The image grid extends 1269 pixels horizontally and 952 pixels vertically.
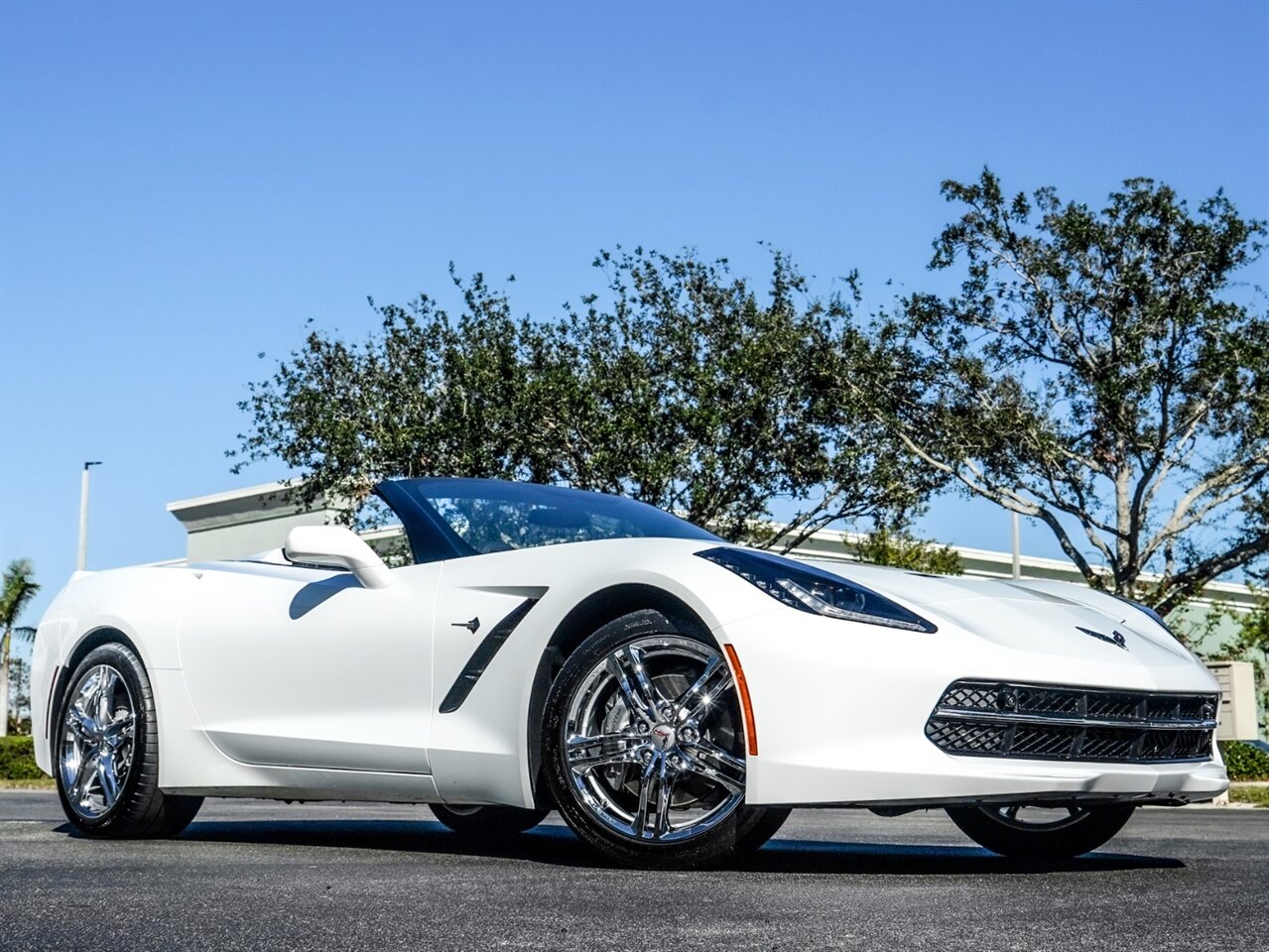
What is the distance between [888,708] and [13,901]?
2.30 meters

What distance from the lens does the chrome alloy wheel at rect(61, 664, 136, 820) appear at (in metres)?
6.43

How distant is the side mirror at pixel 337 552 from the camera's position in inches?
222

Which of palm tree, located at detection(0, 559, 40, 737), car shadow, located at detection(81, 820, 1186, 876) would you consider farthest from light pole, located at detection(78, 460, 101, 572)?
car shadow, located at detection(81, 820, 1186, 876)

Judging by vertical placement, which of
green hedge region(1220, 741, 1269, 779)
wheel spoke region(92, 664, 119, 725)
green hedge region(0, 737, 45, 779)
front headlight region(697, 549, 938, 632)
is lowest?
green hedge region(0, 737, 45, 779)

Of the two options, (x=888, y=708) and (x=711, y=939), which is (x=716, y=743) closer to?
(x=888, y=708)

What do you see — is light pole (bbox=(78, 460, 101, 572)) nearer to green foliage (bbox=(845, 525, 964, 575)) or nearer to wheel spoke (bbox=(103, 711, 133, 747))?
green foliage (bbox=(845, 525, 964, 575))

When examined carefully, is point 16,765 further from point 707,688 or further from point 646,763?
point 707,688

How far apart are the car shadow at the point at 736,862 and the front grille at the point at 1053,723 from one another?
0.47m

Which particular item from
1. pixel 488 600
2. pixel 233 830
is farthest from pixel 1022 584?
pixel 233 830

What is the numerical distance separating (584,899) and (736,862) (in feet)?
3.30

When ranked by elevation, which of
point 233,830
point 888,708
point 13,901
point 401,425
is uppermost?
point 401,425

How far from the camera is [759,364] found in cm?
2320

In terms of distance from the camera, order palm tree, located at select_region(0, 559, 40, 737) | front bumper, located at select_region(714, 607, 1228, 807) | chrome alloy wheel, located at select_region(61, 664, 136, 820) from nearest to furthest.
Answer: front bumper, located at select_region(714, 607, 1228, 807) < chrome alloy wheel, located at select_region(61, 664, 136, 820) < palm tree, located at select_region(0, 559, 40, 737)

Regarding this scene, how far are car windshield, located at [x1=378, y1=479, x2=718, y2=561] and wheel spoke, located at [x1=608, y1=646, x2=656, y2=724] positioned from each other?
2.57 feet
